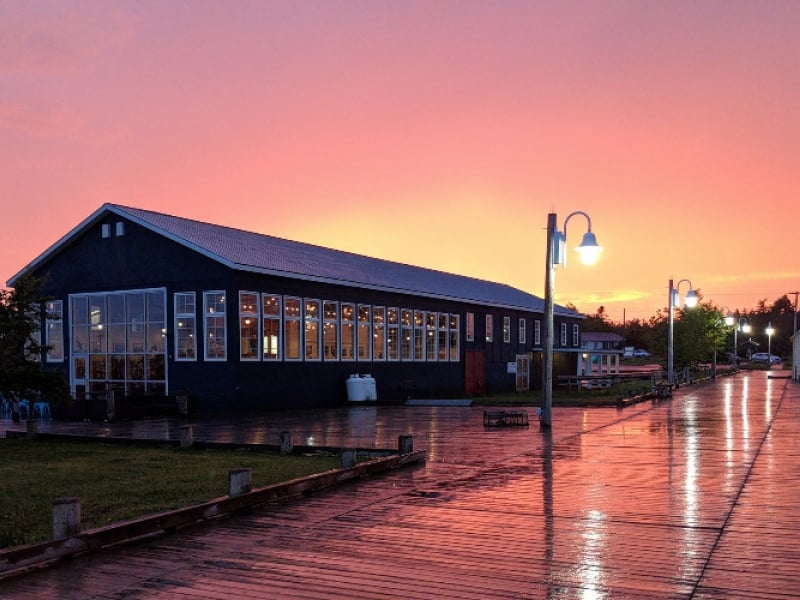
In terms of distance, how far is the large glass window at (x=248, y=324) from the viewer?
27.6m

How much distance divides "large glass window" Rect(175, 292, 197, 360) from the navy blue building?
4 centimetres

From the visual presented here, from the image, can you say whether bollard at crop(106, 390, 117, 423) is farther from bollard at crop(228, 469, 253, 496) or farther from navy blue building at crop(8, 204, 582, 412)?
bollard at crop(228, 469, 253, 496)

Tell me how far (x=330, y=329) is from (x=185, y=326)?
6.10 meters

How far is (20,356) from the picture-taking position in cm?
1903

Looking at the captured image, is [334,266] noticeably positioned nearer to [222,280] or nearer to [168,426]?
[222,280]

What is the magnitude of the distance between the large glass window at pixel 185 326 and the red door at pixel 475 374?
57.8 ft

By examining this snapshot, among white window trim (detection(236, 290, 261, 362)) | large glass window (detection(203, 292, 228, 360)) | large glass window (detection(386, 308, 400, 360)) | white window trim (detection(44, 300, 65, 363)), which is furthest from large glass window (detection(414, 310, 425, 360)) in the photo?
white window trim (detection(44, 300, 65, 363))

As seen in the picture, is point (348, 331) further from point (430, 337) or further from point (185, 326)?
point (430, 337)

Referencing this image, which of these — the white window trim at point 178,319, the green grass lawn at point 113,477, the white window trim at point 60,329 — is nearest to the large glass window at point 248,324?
the white window trim at point 178,319

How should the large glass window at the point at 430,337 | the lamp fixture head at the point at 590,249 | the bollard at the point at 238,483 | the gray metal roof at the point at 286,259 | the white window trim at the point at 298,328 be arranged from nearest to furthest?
the bollard at the point at 238,483 < the lamp fixture head at the point at 590,249 < the gray metal roof at the point at 286,259 < the white window trim at the point at 298,328 < the large glass window at the point at 430,337

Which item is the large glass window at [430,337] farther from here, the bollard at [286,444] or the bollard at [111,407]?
the bollard at [286,444]

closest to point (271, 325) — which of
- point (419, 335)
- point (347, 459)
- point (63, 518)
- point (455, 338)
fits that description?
point (419, 335)

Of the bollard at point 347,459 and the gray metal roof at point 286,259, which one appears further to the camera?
the gray metal roof at point 286,259

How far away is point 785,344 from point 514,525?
138526 millimetres
